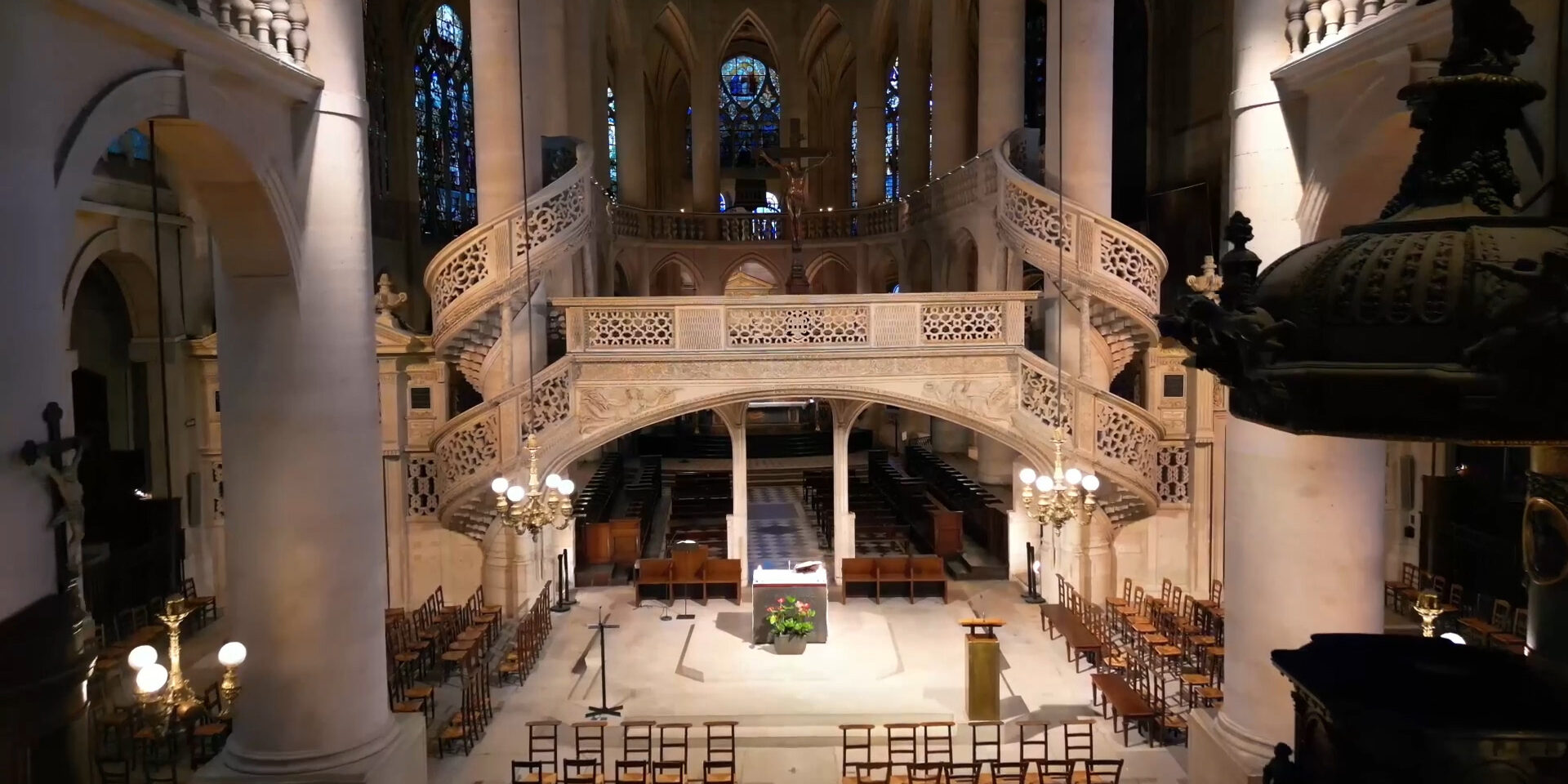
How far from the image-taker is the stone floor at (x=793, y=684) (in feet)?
35.6

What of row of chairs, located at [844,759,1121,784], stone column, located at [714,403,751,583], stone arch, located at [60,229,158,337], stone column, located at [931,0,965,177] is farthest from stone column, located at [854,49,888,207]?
row of chairs, located at [844,759,1121,784]

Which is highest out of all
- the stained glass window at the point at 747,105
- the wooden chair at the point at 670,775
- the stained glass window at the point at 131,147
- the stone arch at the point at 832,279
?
the stained glass window at the point at 747,105

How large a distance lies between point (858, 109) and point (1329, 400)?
2554 cm

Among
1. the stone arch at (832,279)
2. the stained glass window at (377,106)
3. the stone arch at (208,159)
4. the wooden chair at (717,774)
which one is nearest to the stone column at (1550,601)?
the stone arch at (208,159)

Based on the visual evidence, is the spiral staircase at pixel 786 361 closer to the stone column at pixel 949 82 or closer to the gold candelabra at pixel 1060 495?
the gold candelabra at pixel 1060 495

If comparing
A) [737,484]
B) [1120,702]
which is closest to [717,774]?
[1120,702]

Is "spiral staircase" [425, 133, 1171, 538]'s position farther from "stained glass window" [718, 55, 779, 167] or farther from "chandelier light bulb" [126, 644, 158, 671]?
"stained glass window" [718, 55, 779, 167]

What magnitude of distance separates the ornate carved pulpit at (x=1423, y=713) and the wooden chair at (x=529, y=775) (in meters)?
7.25

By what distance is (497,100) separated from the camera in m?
14.4

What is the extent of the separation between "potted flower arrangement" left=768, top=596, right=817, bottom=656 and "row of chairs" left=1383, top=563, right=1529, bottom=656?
7028 mm

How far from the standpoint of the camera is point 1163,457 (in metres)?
15.4

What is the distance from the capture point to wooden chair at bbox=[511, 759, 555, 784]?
9.23 meters

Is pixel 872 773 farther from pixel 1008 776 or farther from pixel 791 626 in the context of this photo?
pixel 791 626

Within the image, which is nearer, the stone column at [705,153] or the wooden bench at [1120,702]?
the wooden bench at [1120,702]
